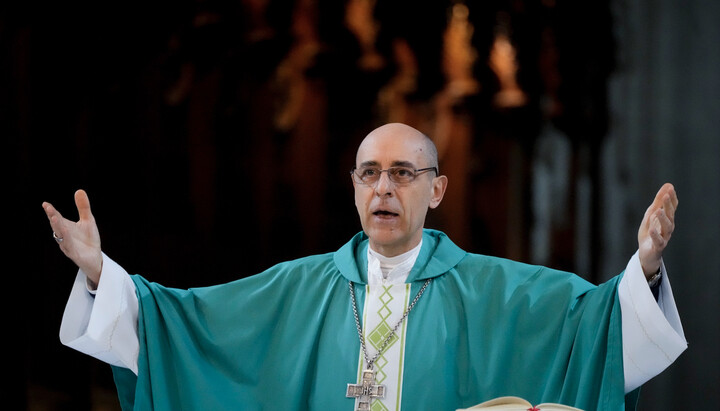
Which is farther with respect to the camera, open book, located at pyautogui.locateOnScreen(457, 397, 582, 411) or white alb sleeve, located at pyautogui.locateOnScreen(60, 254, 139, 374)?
white alb sleeve, located at pyautogui.locateOnScreen(60, 254, 139, 374)

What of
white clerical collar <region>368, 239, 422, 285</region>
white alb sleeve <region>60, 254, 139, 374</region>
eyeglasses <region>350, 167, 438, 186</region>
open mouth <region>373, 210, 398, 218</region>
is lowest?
white alb sleeve <region>60, 254, 139, 374</region>

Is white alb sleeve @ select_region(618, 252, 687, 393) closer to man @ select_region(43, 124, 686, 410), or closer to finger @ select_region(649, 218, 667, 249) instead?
man @ select_region(43, 124, 686, 410)

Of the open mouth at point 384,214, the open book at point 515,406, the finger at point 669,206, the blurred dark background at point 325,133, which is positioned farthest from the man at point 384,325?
the blurred dark background at point 325,133

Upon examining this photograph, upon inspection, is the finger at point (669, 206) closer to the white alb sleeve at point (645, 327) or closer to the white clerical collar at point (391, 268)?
the white alb sleeve at point (645, 327)

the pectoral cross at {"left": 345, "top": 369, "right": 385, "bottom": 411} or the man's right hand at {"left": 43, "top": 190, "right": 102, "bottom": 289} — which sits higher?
the man's right hand at {"left": 43, "top": 190, "right": 102, "bottom": 289}

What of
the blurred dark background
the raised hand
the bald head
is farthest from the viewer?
the blurred dark background

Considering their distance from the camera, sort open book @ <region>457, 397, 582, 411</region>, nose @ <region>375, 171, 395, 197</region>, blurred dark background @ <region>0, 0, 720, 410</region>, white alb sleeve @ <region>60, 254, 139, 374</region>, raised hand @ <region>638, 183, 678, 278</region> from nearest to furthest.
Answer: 1. open book @ <region>457, 397, 582, 411</region>
2. raised hand @ <region>638, 183, 678, 278</region>
3. white alb sleeve @ <region>60, 254, 139, 374</region>
4. nose @ <region>375, 171, 395, 197</region>
5. blurred dark background @ <region>0, 0, 720, 410</region>

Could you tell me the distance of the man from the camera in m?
3.06

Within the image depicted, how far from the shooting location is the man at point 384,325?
10.0 feet

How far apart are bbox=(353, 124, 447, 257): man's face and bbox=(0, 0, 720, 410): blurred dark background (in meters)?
2.74

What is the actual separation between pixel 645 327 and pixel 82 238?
187cm

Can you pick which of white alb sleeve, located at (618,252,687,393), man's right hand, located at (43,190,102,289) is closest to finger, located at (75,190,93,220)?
man's right hand, located at (43,190,102,289)

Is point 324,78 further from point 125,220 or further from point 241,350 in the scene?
point 241,350

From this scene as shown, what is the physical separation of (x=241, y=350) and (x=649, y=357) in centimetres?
146
